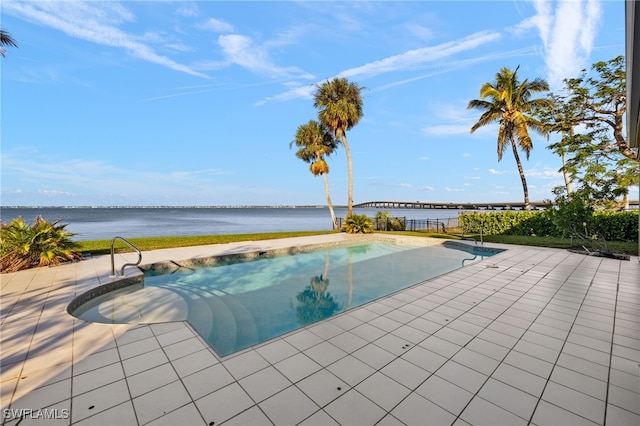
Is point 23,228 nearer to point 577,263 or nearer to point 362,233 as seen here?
point 362,233

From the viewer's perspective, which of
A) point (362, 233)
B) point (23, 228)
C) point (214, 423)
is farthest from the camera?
point (362, 233)

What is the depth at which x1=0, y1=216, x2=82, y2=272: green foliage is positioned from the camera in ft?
19.2

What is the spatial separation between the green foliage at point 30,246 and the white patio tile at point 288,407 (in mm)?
7351

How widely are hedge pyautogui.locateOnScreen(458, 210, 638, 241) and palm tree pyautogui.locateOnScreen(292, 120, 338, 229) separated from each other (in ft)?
26.4

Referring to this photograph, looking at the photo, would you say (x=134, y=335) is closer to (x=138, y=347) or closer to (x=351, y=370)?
(x=138, y=347)

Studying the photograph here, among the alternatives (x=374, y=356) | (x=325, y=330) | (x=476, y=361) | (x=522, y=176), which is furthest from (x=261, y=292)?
(x=522, y=176)

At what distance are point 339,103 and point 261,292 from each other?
12.1m

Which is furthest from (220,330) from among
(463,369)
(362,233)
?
(362,233)

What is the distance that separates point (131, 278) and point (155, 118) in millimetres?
20980

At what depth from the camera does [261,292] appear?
5.53 m

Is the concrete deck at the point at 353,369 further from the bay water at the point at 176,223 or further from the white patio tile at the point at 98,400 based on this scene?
the bay water at the point at 176,223

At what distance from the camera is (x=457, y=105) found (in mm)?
16109

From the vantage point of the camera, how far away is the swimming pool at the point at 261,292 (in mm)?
3957

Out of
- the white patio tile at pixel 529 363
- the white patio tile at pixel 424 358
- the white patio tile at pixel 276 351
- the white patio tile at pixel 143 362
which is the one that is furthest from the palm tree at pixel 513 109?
the white patio tile at pixel 143 362
